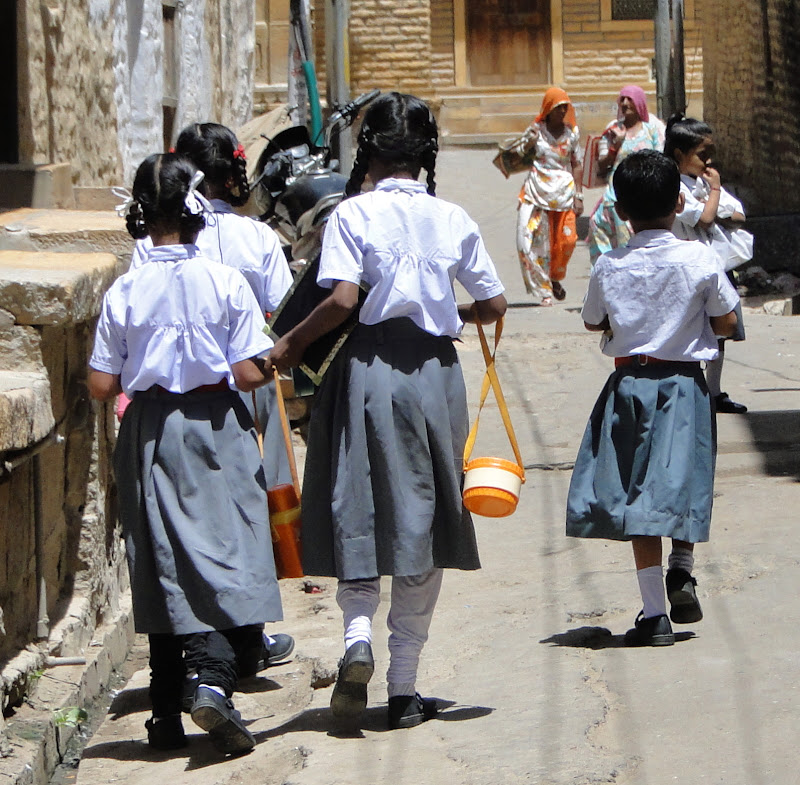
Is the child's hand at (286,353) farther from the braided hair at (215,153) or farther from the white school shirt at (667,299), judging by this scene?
the white school shirt at (667,299)

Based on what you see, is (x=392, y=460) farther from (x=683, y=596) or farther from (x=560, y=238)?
(x=560, y=238)

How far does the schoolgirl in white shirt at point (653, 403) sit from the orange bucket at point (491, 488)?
26.4 inches

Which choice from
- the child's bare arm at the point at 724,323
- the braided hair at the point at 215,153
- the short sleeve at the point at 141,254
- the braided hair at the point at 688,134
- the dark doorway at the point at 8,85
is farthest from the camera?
the braided hair at the point at 688,134

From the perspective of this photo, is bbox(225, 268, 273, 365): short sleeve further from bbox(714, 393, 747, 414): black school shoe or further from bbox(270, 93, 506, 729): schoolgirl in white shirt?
bbox(714, 393, 747, 414): black school shoe

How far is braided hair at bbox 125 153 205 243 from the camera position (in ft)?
11.7

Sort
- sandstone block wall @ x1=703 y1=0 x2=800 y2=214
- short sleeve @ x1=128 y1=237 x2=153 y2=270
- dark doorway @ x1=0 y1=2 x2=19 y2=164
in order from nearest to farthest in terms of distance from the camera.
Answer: short sleeve @ x1=128 y1=237 x2=153 y2=270 → dark doorway @ x1=0 y1=2 x2=19 y2=164 → sandstone block wall @ x1=703 y1=0 x2=800 y2=214

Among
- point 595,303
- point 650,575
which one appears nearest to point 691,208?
point 595,303

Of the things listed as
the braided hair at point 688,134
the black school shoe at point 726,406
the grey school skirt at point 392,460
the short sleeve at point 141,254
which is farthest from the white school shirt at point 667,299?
the black school shoe at point 726,406

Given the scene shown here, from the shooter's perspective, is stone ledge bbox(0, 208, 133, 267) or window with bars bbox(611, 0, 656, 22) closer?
stone ledge bbox(0, 208, 133, 267)

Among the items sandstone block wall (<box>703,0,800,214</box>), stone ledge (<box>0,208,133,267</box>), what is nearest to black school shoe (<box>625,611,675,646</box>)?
stone ledge (<box>0,208,133,267</box>)

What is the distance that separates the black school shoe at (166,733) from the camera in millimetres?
3656

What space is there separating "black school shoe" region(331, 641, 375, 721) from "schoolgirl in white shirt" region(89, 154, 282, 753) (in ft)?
0.80

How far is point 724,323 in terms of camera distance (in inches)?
161

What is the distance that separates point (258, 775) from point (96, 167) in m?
4.72
